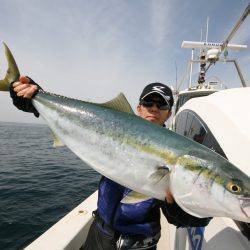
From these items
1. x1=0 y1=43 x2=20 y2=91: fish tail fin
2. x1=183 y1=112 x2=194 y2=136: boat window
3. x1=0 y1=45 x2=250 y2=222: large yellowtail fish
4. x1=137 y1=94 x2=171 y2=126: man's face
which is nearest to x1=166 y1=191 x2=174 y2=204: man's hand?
x1=0 y1=45 x2=250 y2=222: large yellowtail fish

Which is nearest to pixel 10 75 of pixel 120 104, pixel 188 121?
pixel 120 104

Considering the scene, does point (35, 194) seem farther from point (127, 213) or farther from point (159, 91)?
point (159, 91)

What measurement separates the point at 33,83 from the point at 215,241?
2.49 metres

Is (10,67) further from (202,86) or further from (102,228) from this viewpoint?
(202,86)

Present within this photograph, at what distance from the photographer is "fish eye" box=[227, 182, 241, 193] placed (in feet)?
5.49

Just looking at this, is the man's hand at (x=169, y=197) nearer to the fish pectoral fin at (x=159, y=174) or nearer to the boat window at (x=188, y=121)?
the fish pectoral fin at (x=159, y=174)

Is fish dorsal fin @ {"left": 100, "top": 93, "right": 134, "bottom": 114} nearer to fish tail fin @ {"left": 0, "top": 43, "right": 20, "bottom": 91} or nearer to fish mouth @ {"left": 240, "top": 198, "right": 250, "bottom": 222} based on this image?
fish mouth @ {"left": 240, "top": 198, "right": 250, "bottom": 222}

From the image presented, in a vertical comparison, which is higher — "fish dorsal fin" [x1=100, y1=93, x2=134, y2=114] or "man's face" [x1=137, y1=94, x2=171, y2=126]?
"fish dorsal fin" [x1=100, y1=93, x2=134, y2=114]

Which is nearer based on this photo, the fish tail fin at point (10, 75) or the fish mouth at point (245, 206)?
the fish mouth at point (245, 206)

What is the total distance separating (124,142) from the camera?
2.03 meters

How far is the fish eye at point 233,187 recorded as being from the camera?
5.49 ft

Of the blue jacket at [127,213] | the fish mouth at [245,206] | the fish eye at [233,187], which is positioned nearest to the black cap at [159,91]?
the blue jacket at [127,213]

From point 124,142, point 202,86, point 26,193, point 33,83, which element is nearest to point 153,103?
point 124,142

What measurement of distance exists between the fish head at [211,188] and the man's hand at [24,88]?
68.4 inches
